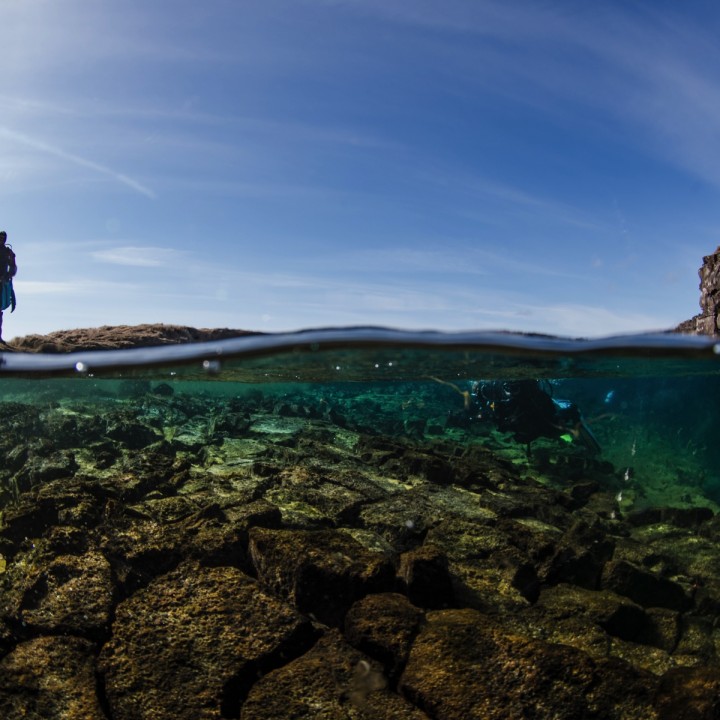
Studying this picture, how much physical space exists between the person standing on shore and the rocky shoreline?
705cm

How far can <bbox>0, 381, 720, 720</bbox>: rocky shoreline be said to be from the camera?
15.9 feet

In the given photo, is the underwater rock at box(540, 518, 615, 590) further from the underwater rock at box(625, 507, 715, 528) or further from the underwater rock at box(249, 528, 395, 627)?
the underwater rock at box(625, 507, 715, 528)

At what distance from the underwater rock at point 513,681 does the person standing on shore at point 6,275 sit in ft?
52.7

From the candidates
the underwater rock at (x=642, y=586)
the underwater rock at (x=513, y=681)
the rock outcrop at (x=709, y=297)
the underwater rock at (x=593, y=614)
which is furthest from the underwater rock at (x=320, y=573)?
the rock outcrop at (x=709, y=297)

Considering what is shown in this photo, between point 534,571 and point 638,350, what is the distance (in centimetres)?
917

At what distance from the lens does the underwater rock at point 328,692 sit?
4598 millimetres

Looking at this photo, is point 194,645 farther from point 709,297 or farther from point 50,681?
point 709,297

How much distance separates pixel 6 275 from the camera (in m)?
15.5

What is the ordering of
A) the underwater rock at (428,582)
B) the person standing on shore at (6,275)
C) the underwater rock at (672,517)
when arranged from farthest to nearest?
the person standing on shore at (6,275) → the underwater rock at (672,517) → the underwater rock at (428,582)

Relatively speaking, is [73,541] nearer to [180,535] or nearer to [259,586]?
[180,535]

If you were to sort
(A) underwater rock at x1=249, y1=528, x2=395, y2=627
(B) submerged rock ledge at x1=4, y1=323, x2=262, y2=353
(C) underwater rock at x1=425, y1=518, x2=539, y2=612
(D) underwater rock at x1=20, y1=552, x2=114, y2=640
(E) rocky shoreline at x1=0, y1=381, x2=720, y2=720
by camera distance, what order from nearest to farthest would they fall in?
(E) rocky shoreline at x1=0, y1=381, x2=720, y2=720 → (D) underwater rock at x1=20, y1=552, x2=114, y2=640 → (A) underwater rock at x1=249, y1=528, x2=395, y2=627 → (C) underwater rock at x1=425, y1=518, x2=539, y2=612 → (B) submerged rock ledge at x1=4, y1=323, x2=262, y2=353

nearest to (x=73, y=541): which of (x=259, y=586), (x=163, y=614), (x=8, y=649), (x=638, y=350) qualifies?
(x=8, y=649)

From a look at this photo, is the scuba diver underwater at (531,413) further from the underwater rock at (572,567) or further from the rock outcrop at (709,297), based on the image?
the underwater rock at (572,567)

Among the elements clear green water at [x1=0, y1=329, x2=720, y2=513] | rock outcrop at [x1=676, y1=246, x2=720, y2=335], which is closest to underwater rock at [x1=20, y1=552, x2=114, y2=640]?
clear green water at [x1=0, y1=329, x2=720, y2=513]
